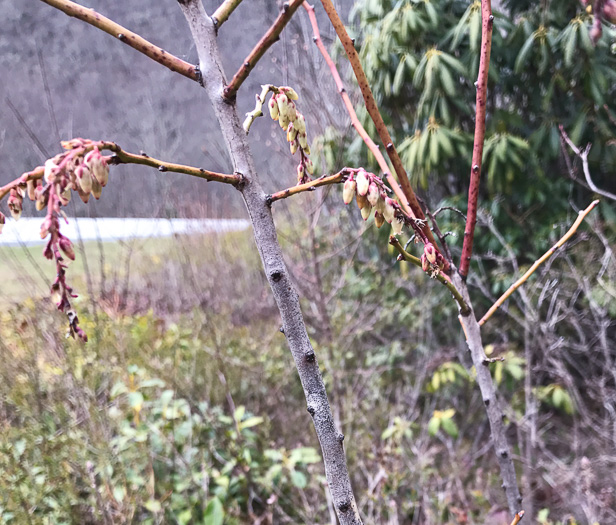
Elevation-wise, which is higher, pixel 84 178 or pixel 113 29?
pixel 113 29

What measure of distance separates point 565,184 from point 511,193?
0.80ft

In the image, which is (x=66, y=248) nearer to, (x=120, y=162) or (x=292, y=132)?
(x=120, y=162)

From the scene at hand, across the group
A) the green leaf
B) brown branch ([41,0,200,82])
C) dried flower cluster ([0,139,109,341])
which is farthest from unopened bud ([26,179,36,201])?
the green leaf

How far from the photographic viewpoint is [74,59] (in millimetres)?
3012

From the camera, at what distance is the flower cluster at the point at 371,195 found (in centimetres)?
39

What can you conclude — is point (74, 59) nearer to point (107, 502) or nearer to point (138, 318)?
point (138, 318)

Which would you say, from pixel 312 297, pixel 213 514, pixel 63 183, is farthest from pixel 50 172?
pixel 312 297

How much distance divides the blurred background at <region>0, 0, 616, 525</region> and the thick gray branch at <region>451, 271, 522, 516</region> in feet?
2.56

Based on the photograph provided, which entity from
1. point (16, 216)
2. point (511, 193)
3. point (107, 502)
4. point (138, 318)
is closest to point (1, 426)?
point (107, 502)

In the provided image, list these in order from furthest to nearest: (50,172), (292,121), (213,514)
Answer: (213,514)
(292,121)
(50,172)

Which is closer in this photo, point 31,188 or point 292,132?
point 31,188

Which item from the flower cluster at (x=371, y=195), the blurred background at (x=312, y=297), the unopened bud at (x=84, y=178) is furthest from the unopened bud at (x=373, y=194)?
the blurred background at (x=312, y=297)

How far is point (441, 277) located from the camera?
1.51 feet

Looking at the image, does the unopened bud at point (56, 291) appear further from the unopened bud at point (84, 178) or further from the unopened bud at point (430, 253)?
the unopened bud at point (430, 253)
